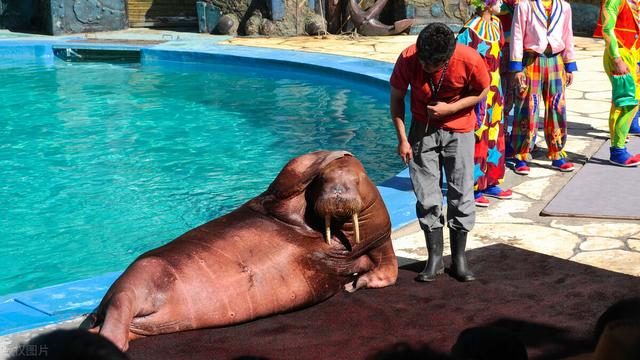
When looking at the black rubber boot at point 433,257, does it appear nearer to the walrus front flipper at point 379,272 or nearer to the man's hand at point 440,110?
the walrus front flipper at point 379,272

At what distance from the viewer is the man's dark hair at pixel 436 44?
460 cm

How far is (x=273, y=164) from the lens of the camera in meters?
8.97

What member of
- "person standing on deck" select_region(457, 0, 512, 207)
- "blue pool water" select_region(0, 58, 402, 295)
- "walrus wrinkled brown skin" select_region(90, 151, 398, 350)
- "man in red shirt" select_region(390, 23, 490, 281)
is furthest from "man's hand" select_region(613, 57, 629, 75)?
"walrus wrinkled brown skin" select_region(90, 151, 398, 350)

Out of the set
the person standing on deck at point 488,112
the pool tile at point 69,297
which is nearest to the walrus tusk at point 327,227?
the pool tile at point 69,297

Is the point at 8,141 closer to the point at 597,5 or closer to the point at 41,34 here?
the point at 41,34

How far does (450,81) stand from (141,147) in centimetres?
545

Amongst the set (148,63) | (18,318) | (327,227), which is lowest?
(18,318)

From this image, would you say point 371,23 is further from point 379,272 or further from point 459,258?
point 379,272

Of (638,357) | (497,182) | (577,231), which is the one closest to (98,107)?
(497,182)

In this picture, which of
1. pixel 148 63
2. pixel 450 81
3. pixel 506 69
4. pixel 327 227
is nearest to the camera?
pixel 327 227

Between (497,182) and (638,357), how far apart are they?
5208 millimetres

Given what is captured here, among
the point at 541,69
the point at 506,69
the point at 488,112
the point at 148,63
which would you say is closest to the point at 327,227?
the point at 488,112

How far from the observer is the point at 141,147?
9.66 m

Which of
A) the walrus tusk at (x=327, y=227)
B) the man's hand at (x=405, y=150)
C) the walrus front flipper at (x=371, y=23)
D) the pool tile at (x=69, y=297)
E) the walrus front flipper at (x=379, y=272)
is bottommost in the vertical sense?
the pool tile at (x=69, y=297)
